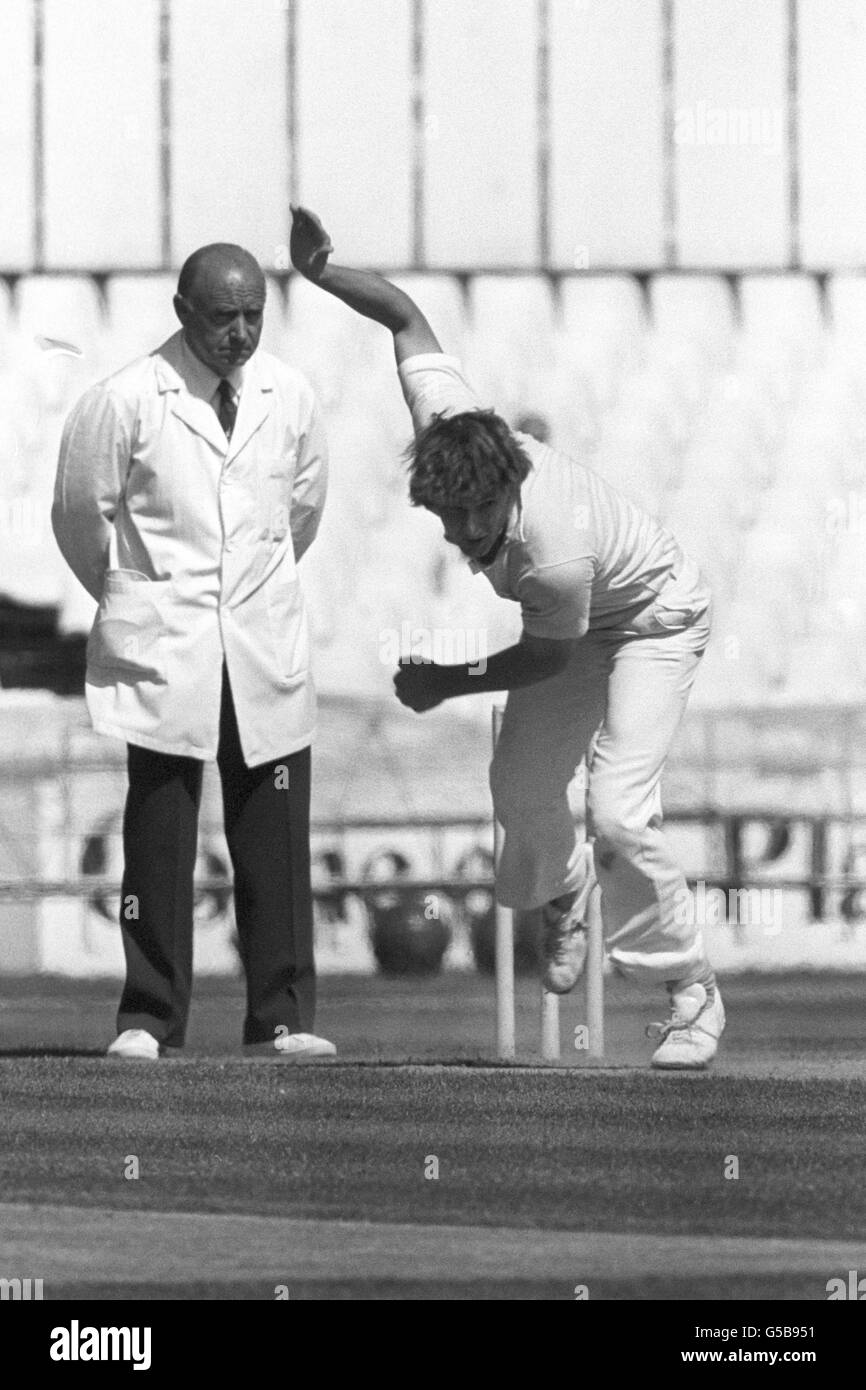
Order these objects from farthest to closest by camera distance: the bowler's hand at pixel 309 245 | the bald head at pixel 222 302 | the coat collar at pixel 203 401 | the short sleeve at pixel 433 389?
the coat collar at pixel 203 401 → the bald head at pixel 222 302 → the bowler's hand at pixel 309 245 → the short sleeve at pixel 433 389

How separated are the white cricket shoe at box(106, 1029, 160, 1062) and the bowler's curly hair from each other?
1258mm

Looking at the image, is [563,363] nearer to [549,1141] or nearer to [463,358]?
[463,358]

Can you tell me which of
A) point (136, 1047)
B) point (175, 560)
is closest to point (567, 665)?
point (175, 560)

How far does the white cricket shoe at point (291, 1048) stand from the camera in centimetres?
586

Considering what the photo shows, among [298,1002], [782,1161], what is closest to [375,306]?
[298,1002]

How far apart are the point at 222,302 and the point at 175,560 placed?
1.68 ft

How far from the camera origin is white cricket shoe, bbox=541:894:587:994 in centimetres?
596

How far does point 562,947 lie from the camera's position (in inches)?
235

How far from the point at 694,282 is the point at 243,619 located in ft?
32.7

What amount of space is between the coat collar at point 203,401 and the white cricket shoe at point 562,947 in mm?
1122
